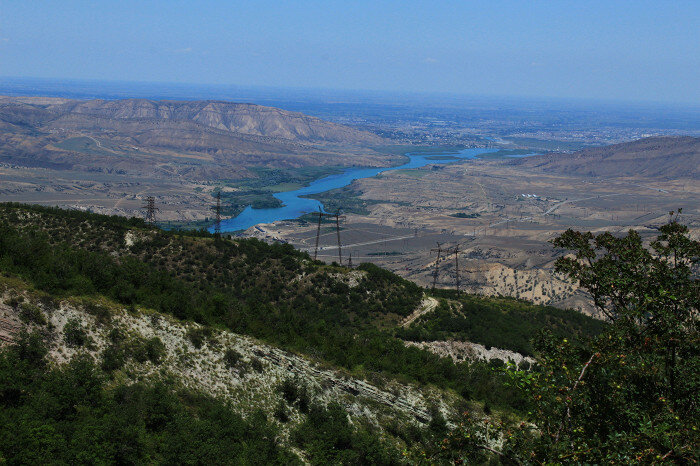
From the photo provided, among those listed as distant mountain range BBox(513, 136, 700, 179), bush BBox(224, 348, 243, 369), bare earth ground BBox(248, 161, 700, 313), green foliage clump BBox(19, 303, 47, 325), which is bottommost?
bare earth ground BBox(248, 161, 700, 313)

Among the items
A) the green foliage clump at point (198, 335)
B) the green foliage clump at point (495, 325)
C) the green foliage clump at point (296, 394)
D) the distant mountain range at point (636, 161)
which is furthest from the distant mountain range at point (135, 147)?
the green foliage clump at point (296, 394)

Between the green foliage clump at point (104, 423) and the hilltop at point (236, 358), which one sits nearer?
the green foliage clump at point (104, 423)

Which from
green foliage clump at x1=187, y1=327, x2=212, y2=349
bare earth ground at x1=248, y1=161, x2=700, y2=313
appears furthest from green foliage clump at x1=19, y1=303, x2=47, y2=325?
bare earth ground at x1=248, y1=161, x2=700, y2=313

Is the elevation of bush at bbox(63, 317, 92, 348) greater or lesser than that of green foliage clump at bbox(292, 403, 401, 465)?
greater

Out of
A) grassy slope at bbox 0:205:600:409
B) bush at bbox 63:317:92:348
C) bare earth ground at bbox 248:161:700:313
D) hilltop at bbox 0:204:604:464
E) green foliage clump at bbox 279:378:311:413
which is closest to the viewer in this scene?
hilltop at bbox 0:204:604:464

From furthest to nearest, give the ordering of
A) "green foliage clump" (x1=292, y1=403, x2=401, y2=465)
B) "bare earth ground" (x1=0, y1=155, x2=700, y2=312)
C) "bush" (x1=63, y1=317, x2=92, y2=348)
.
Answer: "bare earth ground" (x1=0, y1=155, x2=700, y2=312)
"bush" (x1=63, y1=317, x2=92, y2=348)
"green foliage clump" (x1=292, y1=403, x2=401, y2=465)

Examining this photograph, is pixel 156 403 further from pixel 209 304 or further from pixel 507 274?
pixel 507 274

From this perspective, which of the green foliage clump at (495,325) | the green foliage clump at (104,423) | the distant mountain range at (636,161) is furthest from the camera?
the distant mountain range at (636,161)

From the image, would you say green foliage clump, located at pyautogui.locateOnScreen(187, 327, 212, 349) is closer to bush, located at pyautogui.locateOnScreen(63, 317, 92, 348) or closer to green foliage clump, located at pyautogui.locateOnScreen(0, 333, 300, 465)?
green foliage clump, located at pyautogui.locateOnScreen(0, 333, 300, 465)

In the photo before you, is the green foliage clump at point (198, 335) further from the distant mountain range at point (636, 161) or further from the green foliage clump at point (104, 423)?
the distant mountain range at point (636, 161)
